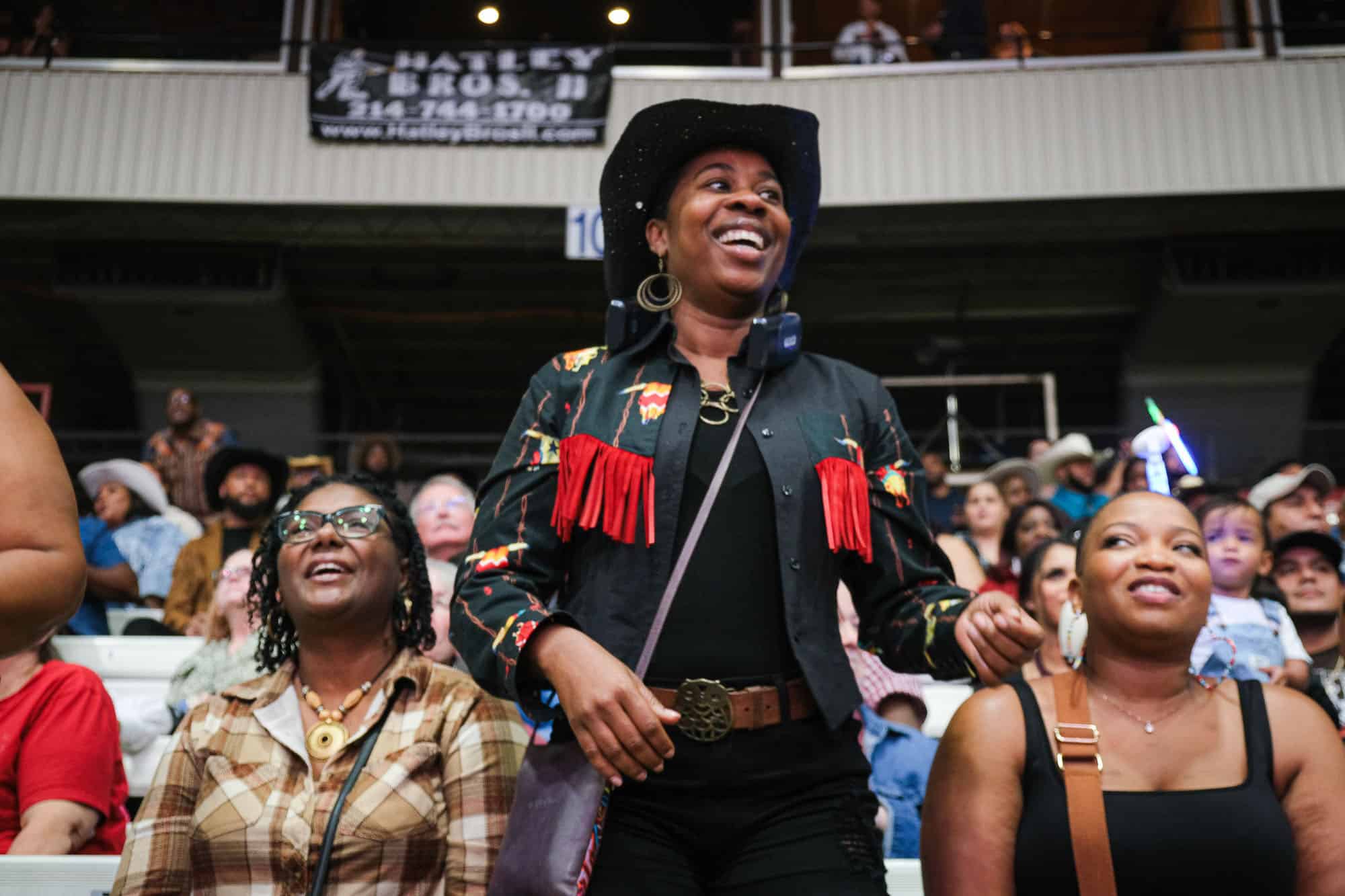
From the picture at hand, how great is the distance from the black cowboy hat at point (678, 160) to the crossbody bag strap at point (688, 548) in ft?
1.26

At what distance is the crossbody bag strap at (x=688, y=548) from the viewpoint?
1654 mm

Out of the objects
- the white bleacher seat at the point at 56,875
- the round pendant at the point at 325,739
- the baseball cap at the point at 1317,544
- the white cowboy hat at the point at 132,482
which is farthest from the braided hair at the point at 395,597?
→ the white cowboy hat at the point at 132,482

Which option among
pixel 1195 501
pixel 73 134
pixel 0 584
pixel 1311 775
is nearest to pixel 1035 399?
pixel 1195 501

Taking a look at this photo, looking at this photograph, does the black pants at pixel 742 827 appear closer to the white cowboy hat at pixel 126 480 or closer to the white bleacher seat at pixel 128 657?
the white bleacher seat at pixel 128 657

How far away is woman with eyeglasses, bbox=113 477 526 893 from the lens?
2307 mm

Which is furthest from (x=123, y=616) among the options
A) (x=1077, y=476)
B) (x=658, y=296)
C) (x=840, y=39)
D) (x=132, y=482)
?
(x=840, y=39)

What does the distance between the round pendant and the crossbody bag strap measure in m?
1.05

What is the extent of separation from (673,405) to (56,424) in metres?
12.5

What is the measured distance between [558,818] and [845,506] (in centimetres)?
58

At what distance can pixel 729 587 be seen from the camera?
1709mm

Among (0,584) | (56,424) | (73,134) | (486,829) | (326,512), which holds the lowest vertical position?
(486,829)

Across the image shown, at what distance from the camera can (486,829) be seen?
7.73 ft

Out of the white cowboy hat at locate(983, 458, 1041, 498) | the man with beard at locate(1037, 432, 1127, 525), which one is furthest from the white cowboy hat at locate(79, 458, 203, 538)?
the man with beard at locate(1037, 432, 1127, 525)

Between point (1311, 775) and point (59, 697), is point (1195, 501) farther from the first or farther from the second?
point (59, 697)
